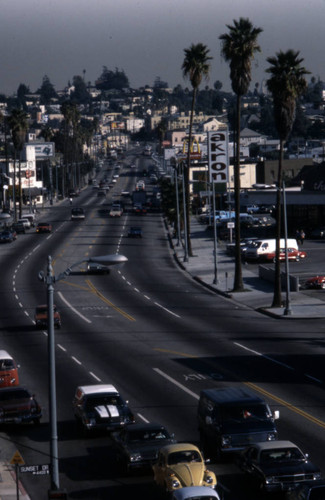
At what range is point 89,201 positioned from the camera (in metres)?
190

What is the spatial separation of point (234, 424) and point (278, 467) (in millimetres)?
3572

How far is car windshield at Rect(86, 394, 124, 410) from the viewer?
32.8 meters

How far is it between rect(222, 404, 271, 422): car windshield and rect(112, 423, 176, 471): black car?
1.81m

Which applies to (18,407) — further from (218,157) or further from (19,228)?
(19,228)

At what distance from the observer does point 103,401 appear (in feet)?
108

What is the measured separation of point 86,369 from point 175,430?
12241 millimetres

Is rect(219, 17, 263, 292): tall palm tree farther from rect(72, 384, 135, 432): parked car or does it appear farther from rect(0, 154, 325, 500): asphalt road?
rect(72, 384, 135, 432): parked car

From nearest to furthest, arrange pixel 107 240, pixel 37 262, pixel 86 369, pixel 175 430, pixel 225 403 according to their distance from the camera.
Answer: pixel 225 403 < pixel 175 430 < pixel 86 369 < pixel 37 262 < pixel 107 240

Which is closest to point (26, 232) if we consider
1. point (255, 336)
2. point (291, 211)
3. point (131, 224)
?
point (131, 224)

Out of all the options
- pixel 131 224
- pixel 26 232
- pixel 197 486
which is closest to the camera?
pixel 197 486

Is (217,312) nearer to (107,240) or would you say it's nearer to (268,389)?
(268,389)

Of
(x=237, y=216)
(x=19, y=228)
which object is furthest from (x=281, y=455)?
(x=19, y=228)

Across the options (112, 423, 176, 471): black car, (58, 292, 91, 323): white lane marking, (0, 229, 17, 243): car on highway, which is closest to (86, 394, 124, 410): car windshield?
(112, 423, 176, 471): black car

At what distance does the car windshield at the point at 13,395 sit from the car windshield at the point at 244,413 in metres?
9.08
